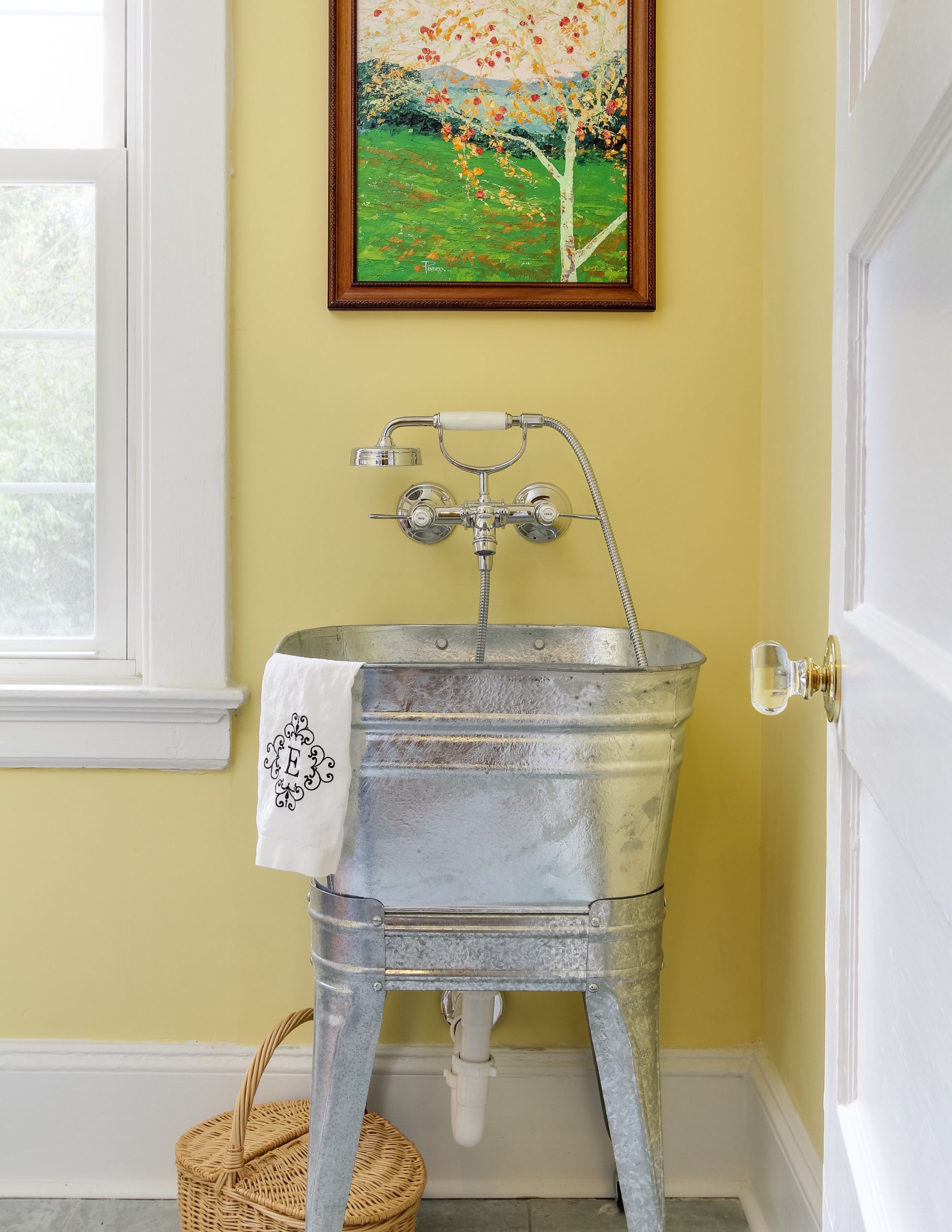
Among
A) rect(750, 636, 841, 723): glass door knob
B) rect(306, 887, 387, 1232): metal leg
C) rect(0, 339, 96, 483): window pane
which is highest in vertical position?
rect(0, 339, 96, 483): window pane

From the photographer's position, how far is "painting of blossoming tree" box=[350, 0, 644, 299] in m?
1.66

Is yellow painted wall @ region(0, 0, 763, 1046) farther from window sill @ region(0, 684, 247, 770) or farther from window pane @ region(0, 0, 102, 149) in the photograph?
window pane @ region(0, 0, 102, 149)

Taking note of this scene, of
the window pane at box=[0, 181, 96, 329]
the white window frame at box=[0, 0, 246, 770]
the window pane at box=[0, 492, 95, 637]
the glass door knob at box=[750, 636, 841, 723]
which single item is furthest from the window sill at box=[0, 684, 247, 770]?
the glass door knob at box=[750, 636, 841, 723]

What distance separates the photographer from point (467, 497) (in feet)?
5.60

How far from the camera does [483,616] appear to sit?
60.2 inches

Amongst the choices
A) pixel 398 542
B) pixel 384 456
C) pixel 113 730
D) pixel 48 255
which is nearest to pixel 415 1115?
pixel 113 730

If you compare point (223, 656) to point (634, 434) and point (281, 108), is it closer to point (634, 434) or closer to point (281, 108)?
point (634, 434)

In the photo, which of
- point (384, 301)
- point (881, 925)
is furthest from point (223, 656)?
point (881, 925)

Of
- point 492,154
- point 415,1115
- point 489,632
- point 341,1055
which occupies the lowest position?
point 415,1115

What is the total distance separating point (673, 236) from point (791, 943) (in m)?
1.09

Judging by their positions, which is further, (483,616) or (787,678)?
(483,616)

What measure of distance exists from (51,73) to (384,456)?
2.99 ft

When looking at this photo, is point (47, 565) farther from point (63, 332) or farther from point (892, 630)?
point (892, 630)

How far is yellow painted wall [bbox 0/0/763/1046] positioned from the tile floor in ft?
0.79
